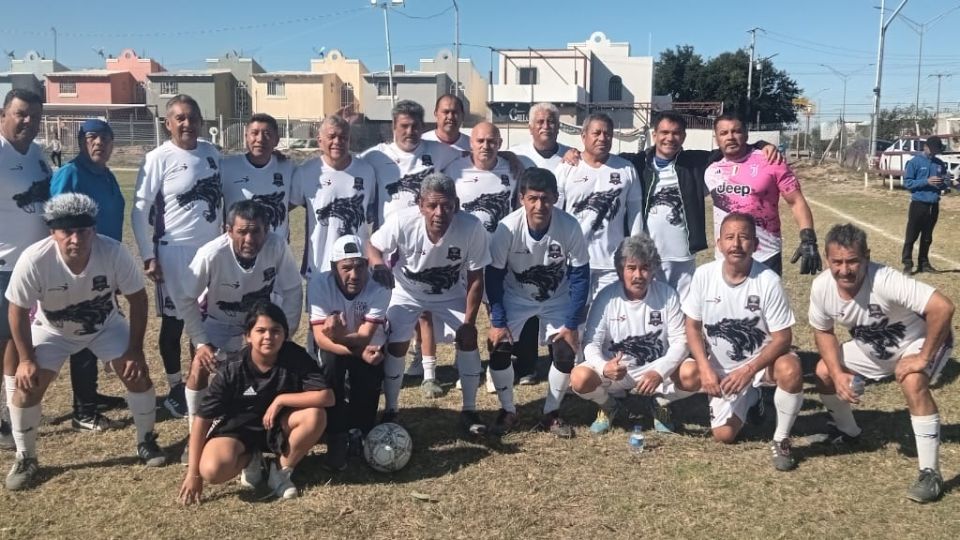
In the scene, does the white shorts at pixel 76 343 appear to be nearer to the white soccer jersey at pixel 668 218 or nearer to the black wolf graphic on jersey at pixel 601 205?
the black wolf graphic on jersey at pixel 601 205

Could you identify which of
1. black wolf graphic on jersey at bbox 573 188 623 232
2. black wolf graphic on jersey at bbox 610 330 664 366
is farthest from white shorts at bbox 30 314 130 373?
black wolf graphic on jersey at bbox 573 188 623 232

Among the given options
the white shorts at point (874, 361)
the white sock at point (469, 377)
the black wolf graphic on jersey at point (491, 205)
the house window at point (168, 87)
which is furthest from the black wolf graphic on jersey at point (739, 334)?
the house window at point (168, 87)

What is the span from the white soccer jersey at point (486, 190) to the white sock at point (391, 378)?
141 cm

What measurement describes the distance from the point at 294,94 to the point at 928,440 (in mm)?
59218

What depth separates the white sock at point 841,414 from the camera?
15.8 feet

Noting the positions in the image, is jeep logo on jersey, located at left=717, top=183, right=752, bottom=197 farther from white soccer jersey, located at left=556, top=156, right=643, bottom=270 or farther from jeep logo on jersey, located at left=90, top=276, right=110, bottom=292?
jeep logo on jersey, located at left=90, top=276, right=110, bottom=292

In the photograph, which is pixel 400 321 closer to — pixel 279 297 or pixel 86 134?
pixel 279 297

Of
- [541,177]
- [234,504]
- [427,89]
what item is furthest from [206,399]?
[427,89]

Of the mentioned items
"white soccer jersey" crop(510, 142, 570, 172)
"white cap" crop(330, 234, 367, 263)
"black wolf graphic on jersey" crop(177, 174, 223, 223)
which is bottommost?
"white cap" crop(330, 234, 367, 263)

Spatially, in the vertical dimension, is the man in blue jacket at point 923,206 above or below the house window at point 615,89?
below

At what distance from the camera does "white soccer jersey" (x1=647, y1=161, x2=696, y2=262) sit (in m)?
5.85

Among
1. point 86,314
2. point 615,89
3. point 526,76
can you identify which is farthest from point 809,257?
point 615,89

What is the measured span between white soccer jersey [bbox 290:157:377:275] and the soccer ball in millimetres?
1652

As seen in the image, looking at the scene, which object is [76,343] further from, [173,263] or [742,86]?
[742,86]
